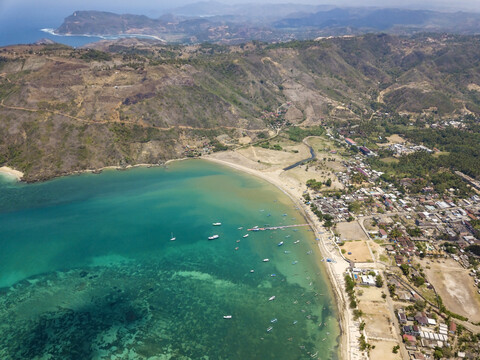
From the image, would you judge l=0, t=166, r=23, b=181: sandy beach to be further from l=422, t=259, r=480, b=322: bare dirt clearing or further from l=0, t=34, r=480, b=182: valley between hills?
l=422, t=259, r=480, b=322: bare dirt clearing

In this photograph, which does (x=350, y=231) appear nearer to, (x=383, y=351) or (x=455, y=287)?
(x=455, y=287)

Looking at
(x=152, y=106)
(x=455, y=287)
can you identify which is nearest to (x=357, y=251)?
(x=455, y=287)

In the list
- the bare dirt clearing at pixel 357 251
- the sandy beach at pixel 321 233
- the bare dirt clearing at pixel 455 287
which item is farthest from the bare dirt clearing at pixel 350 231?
the bare dirt clearing at pixel 455 287

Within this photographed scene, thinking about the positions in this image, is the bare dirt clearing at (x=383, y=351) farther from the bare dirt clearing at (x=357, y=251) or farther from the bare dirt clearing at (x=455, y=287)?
the bare dirt clearing at (x=357, y=251)

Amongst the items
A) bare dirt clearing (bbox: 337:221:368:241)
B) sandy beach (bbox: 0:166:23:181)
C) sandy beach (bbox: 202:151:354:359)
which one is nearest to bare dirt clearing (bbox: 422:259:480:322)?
bare dirt clearing (bbox: 337:221:368:241)

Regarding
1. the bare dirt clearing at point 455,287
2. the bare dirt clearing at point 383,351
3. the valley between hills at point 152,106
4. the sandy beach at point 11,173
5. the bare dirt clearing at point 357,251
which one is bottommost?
the bare dirt clearing at point 383,351

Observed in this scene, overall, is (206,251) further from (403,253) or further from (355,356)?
(403,253)

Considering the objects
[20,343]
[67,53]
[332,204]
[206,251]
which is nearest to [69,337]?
[20,343]
